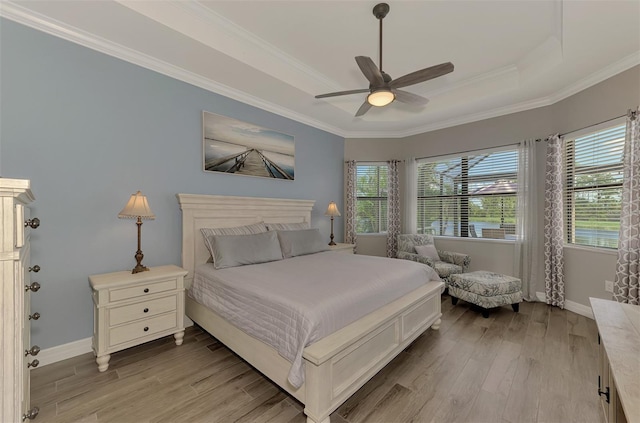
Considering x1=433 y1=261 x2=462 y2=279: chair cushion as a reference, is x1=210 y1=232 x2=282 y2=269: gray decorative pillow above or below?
above

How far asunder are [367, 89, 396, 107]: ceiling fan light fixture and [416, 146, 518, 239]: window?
280 cm

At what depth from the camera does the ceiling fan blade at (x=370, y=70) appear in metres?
2.11

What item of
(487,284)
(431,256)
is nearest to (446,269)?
(431,256)

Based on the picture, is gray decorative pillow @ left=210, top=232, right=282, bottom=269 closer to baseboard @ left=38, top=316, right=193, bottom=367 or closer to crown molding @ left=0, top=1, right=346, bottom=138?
baseboard @ left=38, top=316, right=193, bottom=367

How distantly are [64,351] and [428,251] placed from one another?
4.55 metres

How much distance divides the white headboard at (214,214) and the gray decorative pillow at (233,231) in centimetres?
11

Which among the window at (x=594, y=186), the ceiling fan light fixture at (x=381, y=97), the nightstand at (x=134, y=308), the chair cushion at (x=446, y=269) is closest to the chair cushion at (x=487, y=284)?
the chair cushion at (x=446, y=269)

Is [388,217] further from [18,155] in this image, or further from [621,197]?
[18,155]

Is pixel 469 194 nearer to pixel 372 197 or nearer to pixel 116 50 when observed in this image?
pixel 372 197

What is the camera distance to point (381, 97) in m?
2.43

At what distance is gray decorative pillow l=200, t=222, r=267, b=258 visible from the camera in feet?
9.70

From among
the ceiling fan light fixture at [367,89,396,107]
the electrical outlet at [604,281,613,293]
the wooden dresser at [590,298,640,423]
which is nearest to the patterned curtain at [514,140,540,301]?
the electrical outlet at [604,281,613,293]

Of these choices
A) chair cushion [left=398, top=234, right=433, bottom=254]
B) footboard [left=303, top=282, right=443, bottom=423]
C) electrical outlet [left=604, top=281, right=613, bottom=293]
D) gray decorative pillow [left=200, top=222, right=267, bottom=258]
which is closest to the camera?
footboard [left=303, top=282, right=443, bottom=423]

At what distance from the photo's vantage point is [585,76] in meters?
3.16
